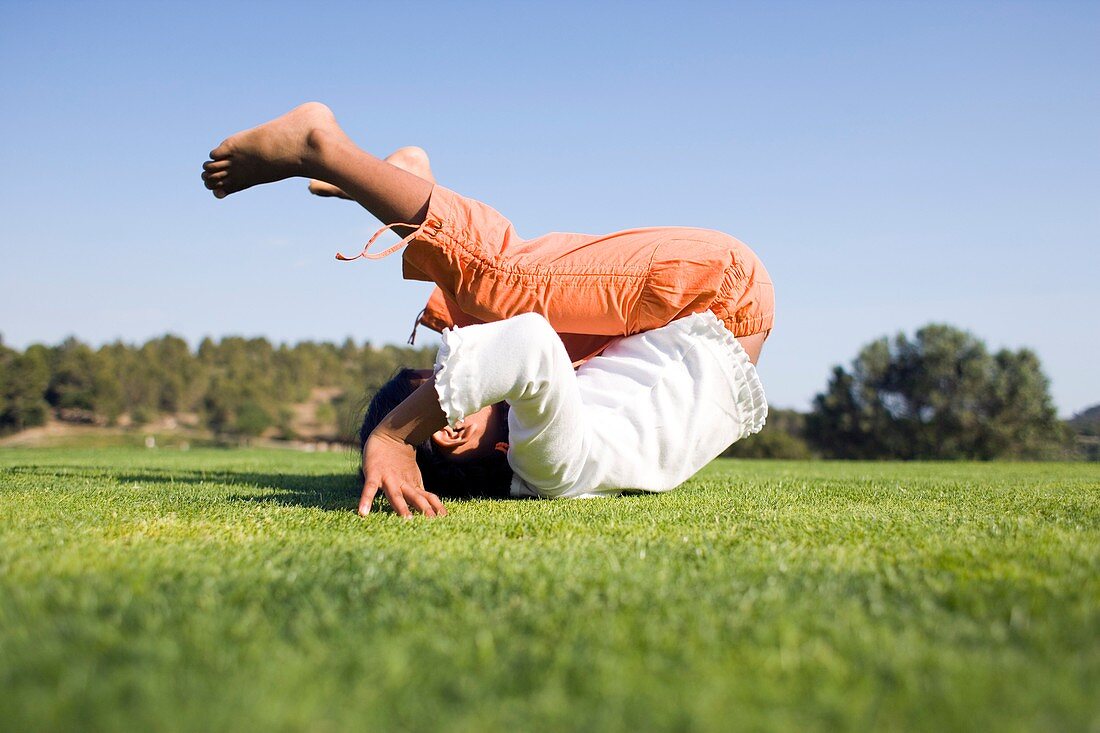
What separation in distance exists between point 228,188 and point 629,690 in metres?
3.43

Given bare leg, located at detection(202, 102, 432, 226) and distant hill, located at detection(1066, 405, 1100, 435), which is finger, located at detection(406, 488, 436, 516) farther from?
distant hill, located at detection(1066, 405, 1100, 435)

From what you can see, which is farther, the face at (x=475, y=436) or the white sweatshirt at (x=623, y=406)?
the face at (x=475, y=436)

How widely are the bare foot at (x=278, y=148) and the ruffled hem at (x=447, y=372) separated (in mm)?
1322

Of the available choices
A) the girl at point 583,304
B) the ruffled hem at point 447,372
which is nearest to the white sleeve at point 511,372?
the ruffled hem at point 447,372

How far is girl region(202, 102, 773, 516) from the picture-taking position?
345 centimetres

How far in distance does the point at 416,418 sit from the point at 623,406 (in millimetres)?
982

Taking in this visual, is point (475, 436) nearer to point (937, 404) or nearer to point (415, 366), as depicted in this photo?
point (415, 366)

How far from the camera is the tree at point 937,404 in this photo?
1661 inches

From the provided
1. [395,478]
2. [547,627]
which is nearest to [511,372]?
[395,478]

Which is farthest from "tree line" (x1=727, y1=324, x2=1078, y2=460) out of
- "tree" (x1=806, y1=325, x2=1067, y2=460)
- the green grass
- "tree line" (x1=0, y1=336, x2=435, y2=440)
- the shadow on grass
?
the green grass

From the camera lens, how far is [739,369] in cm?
375

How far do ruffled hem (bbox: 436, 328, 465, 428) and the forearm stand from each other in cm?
24

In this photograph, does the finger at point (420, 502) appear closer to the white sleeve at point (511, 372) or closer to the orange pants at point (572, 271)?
the white sleeve at point (511, 372)

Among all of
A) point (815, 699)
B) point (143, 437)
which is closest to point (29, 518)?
point (815, 699)
